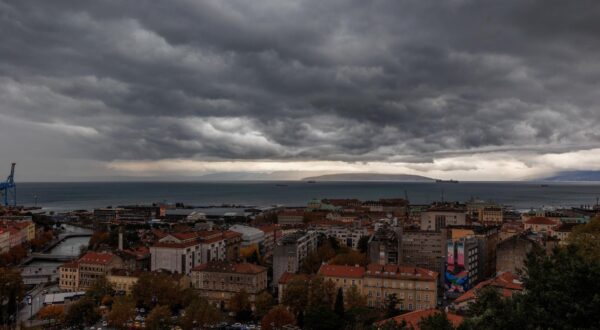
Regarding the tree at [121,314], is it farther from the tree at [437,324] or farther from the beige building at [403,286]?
the tree at [437,324]

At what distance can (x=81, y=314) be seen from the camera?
68.7 feet

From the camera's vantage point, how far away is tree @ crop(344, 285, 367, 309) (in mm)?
23312

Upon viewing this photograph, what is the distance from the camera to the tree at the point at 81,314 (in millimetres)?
20906

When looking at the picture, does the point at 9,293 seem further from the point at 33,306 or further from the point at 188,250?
the point at 188,250

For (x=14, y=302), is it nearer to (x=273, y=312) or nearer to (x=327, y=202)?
(x=273, y=312)

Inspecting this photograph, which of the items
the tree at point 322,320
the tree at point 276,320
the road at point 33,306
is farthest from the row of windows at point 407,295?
the road at point 33,306

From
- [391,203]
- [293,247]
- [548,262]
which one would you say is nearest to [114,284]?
[293,247]

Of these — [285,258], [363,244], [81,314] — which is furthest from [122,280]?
[363,244]

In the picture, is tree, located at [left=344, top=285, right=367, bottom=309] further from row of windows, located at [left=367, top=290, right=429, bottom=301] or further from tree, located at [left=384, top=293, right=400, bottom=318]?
row of windows, located at [left=367, top=290, right=429, bottom=301]

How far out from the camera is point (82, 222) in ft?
233

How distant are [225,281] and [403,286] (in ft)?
31.4

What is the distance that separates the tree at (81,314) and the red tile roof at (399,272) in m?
13.0

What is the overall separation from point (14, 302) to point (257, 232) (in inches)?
917

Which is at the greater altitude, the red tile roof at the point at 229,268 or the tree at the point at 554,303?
the tree at the point at 554,303
